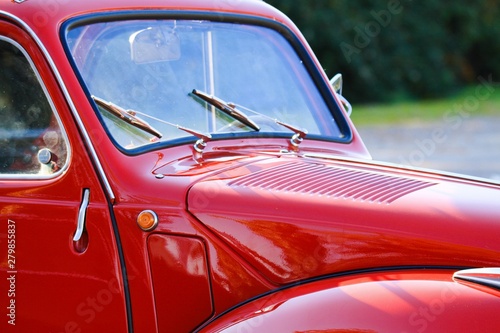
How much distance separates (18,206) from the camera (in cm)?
309

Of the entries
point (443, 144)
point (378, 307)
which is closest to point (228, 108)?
point (378, 307)

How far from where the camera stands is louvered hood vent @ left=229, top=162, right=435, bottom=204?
2928 mm

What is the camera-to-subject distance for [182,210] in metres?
2.91

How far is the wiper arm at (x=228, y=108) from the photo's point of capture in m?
3.43

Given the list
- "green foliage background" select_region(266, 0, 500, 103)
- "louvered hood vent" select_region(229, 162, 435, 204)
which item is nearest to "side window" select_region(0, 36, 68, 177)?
"louvered hood vent" select_region(229, 162, 435, 204)

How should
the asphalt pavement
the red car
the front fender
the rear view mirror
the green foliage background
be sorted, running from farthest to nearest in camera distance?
1. the green foliage background
2. the asphalt pavement
3. the rear view mirror
4. the red car
5. the front fender

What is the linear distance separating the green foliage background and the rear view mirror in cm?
1560

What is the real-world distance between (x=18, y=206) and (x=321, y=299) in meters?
1.13

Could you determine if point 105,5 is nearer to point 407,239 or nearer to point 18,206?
point 18,206

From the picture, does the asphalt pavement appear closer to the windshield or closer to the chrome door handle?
the windshield

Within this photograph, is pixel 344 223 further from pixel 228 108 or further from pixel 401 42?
pixel 401 42

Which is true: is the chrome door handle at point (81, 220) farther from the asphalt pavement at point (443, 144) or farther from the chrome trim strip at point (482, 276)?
the asphalt pavement at point (443, 144)

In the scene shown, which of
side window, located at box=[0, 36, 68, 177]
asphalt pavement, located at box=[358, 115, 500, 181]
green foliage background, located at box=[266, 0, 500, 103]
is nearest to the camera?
side window, located at box=[0, 36, 68, 177]

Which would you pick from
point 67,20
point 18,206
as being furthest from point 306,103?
point 18,206
